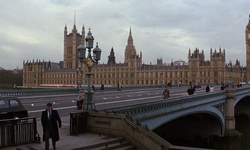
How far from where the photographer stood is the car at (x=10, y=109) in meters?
14.1

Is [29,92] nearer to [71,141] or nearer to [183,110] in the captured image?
[183,110]

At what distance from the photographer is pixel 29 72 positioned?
177m

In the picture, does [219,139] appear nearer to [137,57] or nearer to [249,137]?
[249,137]

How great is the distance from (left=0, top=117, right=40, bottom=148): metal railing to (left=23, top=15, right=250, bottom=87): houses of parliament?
9537 cm

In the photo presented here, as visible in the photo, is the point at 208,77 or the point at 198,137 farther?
the point at 208,77

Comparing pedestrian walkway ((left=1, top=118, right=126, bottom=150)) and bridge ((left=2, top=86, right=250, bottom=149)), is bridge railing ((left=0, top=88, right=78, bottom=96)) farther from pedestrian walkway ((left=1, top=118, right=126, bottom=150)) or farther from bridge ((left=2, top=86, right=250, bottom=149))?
pedestrian walkway ((left=1, top=118, right=126, bottom=150))

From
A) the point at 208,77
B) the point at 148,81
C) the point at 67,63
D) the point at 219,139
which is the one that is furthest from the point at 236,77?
the point at 219,139

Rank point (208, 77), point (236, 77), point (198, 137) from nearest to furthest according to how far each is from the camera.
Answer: point (198, 137) < point (208, 77) < point (236, 77)

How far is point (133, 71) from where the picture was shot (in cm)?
14750

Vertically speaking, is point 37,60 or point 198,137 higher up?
point 37,60

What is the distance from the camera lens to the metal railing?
10703mm

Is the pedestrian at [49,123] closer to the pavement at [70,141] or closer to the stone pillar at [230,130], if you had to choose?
the pavement at [70,141]

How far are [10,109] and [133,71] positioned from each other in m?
133

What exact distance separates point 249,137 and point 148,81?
10298cm
